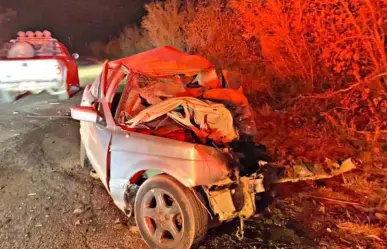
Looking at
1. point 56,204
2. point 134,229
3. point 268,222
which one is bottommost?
point 56,204

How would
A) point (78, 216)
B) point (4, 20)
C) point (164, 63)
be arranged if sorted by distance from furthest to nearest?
point (4, 20) → point (164, 63) → point (78, 216)

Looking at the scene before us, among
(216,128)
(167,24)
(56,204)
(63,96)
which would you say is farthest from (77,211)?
(167,24)

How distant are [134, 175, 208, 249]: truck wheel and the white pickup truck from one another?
27.5 ft

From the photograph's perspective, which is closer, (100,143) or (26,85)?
(100,143)

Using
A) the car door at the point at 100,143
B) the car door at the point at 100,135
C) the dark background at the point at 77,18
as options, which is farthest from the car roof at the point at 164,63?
the dark background at the point at 77,18

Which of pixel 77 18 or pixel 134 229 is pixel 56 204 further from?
pixel 77 18

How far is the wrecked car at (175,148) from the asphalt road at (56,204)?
1.25 ft

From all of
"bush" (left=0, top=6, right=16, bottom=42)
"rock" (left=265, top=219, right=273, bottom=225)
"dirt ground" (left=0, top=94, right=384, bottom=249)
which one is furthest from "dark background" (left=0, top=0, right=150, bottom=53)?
"rock" (left=265, top=219, right=273, bottom=225)

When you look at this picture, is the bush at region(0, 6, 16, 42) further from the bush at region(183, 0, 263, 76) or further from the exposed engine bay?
the exposed engine bay

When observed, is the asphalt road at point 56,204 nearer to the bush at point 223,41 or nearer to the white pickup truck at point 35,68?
the white pickup truck at point 35,68

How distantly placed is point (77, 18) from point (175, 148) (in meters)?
44.2

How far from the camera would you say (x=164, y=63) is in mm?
5648

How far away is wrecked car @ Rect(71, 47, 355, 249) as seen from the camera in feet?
13.9

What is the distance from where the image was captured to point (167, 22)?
1730cm
